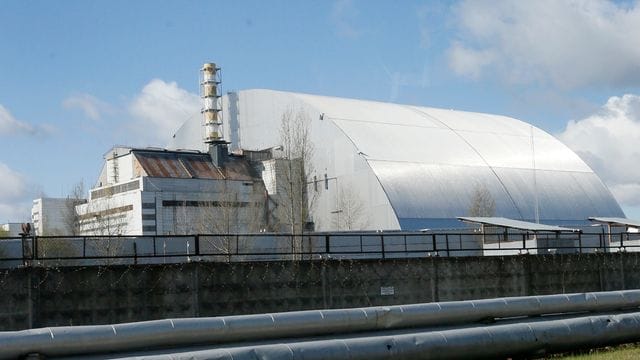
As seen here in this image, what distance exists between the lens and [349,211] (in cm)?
7531

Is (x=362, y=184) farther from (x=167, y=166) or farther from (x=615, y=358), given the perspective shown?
(x=615, y=358)

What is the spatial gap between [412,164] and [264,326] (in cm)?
6169

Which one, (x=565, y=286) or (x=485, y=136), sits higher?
(x=485, y=136)

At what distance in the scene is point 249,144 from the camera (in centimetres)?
8706

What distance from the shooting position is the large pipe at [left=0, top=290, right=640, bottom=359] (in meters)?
14.2

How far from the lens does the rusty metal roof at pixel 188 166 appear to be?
79.1 m

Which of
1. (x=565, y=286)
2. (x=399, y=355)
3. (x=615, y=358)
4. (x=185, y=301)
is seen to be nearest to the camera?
(x=399, y=355)

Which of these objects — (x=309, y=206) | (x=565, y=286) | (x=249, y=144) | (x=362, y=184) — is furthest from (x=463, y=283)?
(x=249, y=144)

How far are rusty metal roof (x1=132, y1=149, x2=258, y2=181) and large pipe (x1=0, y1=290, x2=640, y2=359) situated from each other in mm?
62107

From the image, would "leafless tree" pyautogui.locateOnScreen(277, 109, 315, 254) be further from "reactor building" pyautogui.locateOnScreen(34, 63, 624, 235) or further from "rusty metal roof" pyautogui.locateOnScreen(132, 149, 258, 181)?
"rusty metal roof" pyautogui.locateOnScreen(132, 149, 258, 181)

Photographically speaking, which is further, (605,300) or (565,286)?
(565,286)

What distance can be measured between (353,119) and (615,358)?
211ft

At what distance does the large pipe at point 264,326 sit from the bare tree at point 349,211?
2134 inches

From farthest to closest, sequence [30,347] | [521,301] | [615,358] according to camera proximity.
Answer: [521,301] → [615,358] → [30,347]
